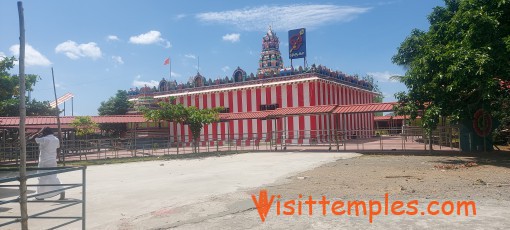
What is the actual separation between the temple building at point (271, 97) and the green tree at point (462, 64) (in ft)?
37.6

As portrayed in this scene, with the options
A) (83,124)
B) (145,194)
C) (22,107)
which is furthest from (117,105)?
(22,107)

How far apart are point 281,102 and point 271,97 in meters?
1.07

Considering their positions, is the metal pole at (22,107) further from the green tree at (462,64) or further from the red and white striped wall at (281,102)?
the red and white striped wall at (281,102)

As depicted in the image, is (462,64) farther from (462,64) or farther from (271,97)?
(271,97)

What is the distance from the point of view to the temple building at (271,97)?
28.9 meters

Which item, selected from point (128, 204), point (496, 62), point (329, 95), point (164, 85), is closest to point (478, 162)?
point (496, 62)

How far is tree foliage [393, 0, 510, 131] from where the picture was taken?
1189cm

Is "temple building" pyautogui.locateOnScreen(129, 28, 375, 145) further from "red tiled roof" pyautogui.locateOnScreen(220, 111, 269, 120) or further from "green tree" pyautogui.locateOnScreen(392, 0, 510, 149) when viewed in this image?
"green tree" pyautogui.locateOnScreen(392, 0, 510, 149)

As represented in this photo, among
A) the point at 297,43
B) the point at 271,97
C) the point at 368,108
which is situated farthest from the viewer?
the point at 297,43

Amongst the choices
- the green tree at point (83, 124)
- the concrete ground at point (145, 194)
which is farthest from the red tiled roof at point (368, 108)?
the green tree at point (83, 124)

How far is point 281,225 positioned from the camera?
548cm

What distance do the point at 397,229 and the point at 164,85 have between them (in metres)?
35.1

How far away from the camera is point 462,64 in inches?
466

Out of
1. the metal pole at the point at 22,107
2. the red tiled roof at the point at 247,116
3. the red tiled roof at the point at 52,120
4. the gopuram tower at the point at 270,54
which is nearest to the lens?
the metal pole at the point at 22,107
